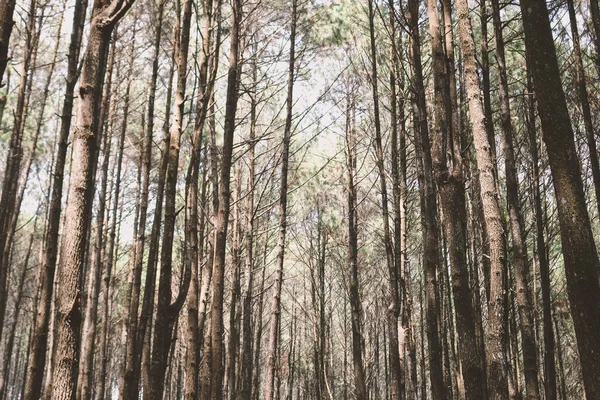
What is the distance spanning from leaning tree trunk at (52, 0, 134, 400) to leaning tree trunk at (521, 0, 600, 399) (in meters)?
2.30

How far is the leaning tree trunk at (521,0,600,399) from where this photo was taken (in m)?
2.33

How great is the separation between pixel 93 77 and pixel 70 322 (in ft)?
4.35

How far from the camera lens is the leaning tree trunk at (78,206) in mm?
2365

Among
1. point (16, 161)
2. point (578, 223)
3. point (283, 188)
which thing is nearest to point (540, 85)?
point (578, 223)

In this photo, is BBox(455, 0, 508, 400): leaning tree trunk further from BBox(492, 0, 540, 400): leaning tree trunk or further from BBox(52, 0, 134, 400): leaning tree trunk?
BBox(52, 0, 134, 400): leaning tree trunk

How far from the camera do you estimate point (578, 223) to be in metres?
2.50

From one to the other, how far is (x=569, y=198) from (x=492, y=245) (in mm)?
1365

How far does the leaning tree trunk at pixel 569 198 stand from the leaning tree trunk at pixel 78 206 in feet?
7.55

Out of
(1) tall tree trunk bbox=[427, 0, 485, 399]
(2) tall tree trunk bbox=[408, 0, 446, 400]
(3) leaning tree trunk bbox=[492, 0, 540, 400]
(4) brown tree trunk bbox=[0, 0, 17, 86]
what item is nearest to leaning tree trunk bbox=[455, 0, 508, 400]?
(1) tall tree trunk bbox=[427, 0, 485, 399]

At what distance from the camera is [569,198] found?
256 centimetres

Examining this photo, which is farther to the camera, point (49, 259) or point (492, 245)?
point (49, 259)

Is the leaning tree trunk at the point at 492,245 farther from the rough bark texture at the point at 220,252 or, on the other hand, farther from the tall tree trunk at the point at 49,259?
the tall tree trunk at the point at 49,259

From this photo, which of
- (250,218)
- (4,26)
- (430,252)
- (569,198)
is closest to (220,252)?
(430,252)

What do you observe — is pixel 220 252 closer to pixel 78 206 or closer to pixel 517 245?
pixel 78 206
